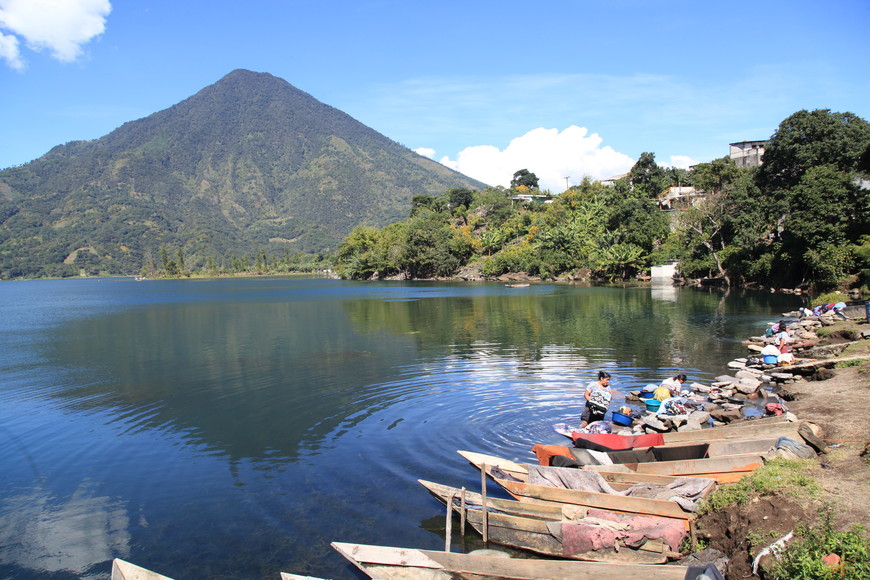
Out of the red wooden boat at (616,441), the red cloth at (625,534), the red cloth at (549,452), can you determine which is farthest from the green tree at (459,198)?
the red cloth at (625,534)

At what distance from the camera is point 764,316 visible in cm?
3938

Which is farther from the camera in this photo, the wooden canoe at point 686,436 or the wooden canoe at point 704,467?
the wooden canoe at point 686,436

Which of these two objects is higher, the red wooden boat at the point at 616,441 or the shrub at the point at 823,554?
the shrub at the point at 823,554

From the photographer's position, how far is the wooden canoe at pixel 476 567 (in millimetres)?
7176

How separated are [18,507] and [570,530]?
11519 millimetres

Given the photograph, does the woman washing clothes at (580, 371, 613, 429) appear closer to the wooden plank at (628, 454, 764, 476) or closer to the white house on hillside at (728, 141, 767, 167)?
the wooden plank at (628, 454, 764, 476)

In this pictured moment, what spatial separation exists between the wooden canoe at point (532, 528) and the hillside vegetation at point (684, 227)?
43.9m

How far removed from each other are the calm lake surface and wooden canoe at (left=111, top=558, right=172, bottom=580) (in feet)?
4.88

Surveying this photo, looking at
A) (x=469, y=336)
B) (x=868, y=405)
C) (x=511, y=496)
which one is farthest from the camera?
(x=469, y=336)

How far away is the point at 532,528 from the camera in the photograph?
885 centimetres

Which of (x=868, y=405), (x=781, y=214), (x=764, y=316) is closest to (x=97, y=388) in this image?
(x=868, y=405)

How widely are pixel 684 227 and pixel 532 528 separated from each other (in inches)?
3285

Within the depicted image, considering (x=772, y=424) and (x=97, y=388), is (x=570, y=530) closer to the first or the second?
(x=772, y=424)

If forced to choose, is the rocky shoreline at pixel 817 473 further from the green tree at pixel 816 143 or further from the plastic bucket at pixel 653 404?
the green tree at pixel 816 143
